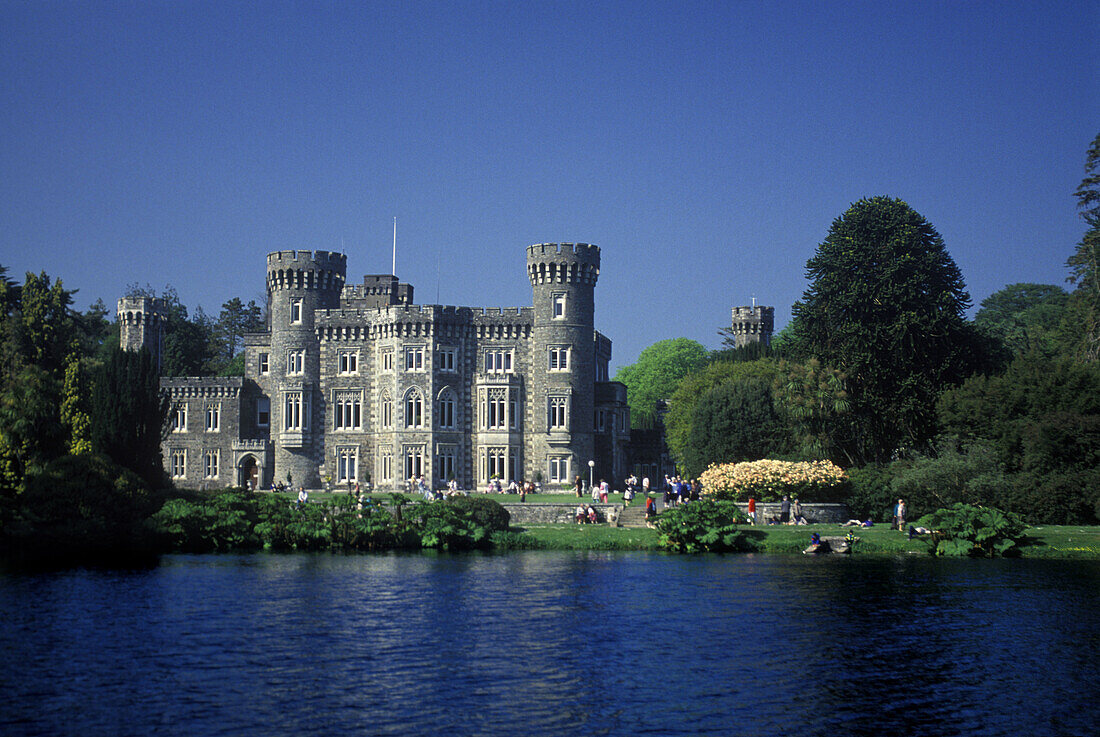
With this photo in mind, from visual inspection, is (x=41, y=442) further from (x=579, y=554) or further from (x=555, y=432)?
(x=555, y=432)

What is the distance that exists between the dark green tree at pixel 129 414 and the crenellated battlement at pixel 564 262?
26338mm

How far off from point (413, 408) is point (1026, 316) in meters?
58.7

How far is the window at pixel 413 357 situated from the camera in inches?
2953

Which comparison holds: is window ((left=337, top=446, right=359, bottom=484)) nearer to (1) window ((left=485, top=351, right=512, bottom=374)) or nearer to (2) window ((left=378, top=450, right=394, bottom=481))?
(2) window ((left=378, top=450, right=394, bottom=481))

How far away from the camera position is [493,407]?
2950 inches

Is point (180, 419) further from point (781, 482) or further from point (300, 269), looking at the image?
point (781, 482)

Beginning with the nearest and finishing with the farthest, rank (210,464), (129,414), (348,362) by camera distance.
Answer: (129,414) < (348,362) < (210,464)

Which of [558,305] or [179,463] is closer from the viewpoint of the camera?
[558,305]

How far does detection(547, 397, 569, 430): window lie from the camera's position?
72.7 m

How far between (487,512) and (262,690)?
28.1 metres

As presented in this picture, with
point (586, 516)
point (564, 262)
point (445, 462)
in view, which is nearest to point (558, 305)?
point (564, 262)

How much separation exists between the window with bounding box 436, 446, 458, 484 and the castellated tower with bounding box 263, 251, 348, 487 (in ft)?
29.2

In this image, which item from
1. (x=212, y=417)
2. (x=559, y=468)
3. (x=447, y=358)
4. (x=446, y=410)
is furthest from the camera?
(x=212, y=417)

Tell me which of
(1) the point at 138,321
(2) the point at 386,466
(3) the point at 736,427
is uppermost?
(1) the point at 138,321
